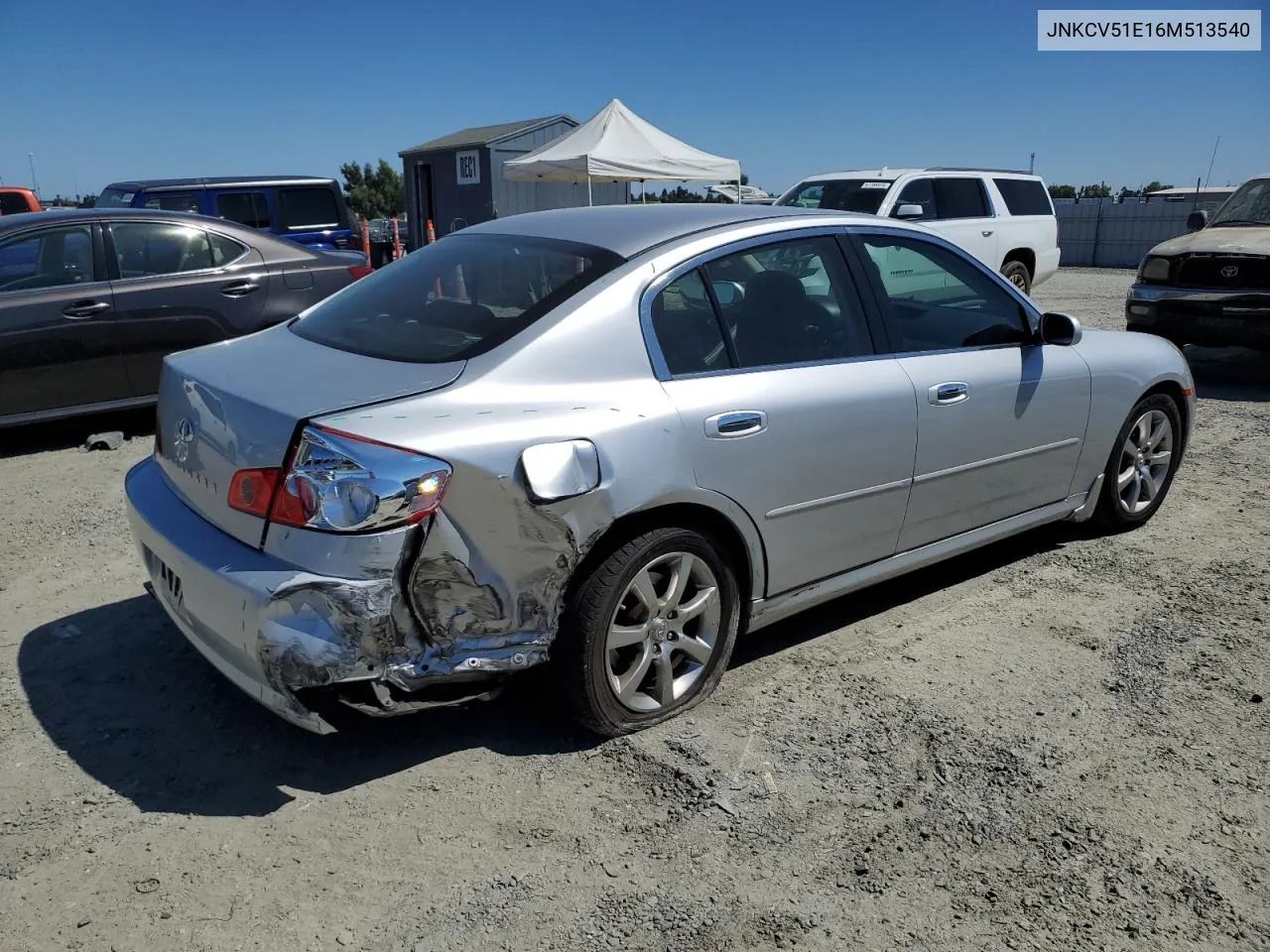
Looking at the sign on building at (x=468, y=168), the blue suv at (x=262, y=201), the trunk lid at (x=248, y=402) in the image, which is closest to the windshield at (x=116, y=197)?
the blue suv at (x=262, y=201)

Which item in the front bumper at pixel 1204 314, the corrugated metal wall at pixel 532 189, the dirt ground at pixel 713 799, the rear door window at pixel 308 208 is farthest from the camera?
the corrugated metal wall at pixel 532 189

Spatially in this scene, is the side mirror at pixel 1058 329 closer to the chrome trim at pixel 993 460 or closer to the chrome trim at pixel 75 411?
the chrome trim at pixel 993 460

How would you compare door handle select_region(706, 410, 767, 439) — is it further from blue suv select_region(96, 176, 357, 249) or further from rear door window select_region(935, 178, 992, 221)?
blue suv select_region(96, 176, 357, 249)

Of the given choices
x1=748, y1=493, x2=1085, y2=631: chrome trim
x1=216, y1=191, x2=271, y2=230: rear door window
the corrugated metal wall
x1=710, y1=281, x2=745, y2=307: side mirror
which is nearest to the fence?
the corrugated metal wall

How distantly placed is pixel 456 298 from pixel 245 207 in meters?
10.4

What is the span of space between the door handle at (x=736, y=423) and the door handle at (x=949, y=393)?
86cm

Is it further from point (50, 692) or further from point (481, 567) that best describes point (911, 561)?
point (50, 692)

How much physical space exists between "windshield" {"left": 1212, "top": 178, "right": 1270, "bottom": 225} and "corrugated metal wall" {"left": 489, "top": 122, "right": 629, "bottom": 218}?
49.5 ft

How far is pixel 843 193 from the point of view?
11.3 meters

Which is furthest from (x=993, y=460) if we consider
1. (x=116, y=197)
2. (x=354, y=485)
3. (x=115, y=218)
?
(x=116, y=197)

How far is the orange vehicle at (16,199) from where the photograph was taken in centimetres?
1556

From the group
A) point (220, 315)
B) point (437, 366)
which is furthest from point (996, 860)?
point (220, 315)

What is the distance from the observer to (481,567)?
279 centimetres

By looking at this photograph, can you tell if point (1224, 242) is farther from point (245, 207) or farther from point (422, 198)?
point (422, 198)
